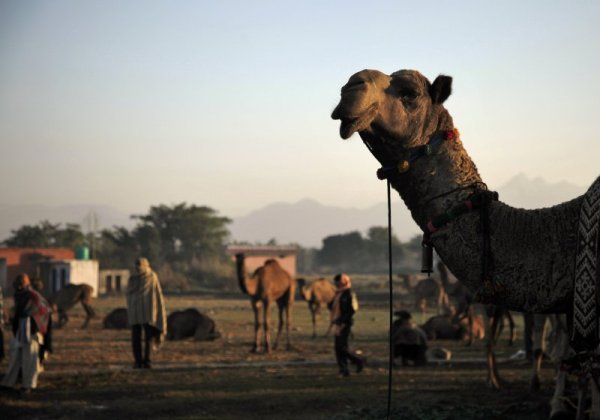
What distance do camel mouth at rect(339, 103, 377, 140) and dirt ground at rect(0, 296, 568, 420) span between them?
705 centimetres

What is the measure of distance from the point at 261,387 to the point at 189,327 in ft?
30.4

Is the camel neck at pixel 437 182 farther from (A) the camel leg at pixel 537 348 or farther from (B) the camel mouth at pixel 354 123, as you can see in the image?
(A) the camel leg at pixel 537 348

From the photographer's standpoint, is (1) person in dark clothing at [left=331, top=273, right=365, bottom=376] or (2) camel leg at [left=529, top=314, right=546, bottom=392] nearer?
(2) camel leg at [left=529, top=314, right=546, bottom=392]

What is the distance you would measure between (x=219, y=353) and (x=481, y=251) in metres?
15.7

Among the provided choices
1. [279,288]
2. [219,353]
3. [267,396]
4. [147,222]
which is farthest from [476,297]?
[147,222]

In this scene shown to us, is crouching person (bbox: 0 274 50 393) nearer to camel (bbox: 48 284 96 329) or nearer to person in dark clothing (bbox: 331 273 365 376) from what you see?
person in dark clothing (bbox: 331 273 365 376)

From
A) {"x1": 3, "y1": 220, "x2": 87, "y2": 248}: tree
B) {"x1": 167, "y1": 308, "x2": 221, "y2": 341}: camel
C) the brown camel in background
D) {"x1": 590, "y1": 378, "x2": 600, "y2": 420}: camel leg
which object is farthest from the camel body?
{"x1": 3, "y1": 220, "x2": 87, "y2": 248}: tree

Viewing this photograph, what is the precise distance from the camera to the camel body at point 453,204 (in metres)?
3.43

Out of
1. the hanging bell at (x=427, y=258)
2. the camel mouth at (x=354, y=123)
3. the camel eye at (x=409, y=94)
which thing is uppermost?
the camel eye at (x=409, y=94)

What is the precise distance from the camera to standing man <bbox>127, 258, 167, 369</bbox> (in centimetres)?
1562

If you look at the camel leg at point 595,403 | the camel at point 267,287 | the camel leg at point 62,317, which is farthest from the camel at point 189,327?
the camel leg at point 595,403

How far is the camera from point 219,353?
61.3ft

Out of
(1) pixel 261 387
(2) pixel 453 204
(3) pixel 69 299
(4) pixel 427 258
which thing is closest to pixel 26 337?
(1) pixel 261 387

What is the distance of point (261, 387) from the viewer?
1322 cm
